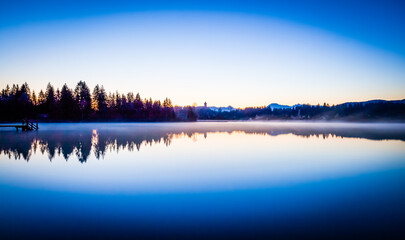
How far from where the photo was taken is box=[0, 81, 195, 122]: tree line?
7912 centimetres

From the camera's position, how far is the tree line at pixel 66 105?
7912 cm

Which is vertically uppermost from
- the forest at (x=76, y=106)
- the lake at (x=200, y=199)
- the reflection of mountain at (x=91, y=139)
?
the forest at (x=76, y=106)

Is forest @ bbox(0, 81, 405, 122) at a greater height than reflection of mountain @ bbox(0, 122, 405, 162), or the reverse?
forest @ bbox(0, 81, 405, 122)

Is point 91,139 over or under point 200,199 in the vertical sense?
over

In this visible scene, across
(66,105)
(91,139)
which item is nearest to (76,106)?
(66,105)

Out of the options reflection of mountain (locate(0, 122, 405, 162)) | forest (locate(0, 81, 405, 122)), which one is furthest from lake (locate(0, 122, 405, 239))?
forest (locate(0, 81, 405, 122))

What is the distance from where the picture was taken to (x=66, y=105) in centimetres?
8475

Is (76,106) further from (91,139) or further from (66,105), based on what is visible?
(91,139)

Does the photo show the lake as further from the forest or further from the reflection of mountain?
the forest

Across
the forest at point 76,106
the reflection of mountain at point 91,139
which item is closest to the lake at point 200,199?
the reflection of mountain at point 91,139

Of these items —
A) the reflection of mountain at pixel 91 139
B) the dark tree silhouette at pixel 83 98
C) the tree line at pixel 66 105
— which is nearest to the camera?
the reflection of mountain at pixel 91 139

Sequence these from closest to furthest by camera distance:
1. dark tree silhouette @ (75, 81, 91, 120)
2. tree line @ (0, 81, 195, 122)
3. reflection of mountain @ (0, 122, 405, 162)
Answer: reflection of mountain @ (0, 122, 405, 162) → tree line @ (0, 81, 195, 122) → dark tree silhouette @ (75, 81, 91, 120)

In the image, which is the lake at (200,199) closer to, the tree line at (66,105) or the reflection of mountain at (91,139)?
the reflection of mountain at (91,139)

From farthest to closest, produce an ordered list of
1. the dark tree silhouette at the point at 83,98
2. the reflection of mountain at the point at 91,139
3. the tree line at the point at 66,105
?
the dark tree silhouette at the point at 83,98 → the tree line at the point at 66,105 → the reflection of mountain at the point at 91,139
